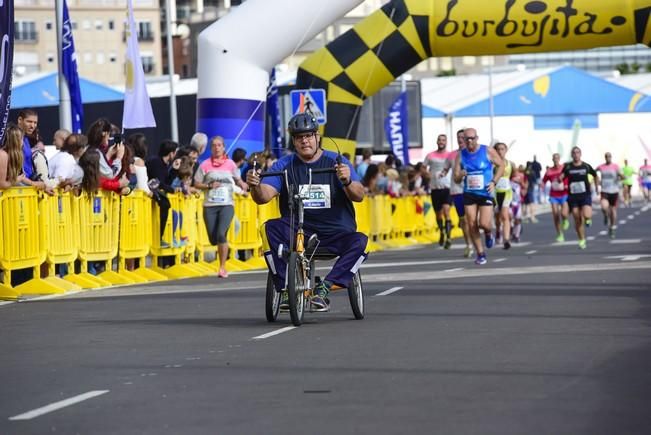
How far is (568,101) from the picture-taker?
87.2 metres

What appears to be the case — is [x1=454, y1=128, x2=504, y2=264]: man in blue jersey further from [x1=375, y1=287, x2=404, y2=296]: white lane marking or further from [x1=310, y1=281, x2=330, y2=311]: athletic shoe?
[x1=310, y1=281, x2=330, y2=311]: athletic shoe

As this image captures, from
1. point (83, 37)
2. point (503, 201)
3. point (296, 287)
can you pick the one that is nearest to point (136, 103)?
point (503, 201)

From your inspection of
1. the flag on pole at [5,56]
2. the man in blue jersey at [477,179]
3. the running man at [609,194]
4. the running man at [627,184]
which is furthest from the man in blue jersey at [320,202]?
the running man at [627,184]

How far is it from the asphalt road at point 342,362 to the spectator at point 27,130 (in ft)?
5.16

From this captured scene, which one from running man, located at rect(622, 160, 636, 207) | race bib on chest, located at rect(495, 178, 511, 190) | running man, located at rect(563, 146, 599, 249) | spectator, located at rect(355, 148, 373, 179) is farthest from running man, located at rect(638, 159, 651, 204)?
race bib on chest, located at rect(495, 178, 511, 190)

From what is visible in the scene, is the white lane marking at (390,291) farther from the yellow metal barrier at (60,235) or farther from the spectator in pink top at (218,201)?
the spectator in pink top at (218,201)

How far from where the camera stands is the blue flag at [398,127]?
141 feet

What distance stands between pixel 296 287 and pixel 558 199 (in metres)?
21.4

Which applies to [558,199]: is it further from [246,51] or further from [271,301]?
[271,301]

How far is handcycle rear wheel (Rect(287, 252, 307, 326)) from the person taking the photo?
13.4 metres

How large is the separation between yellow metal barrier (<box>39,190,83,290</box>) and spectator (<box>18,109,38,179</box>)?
41cm

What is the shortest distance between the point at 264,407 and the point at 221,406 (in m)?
0.22

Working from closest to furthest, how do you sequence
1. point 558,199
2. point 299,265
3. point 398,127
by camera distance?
point 299,265 < point 558,199 < point 398,127

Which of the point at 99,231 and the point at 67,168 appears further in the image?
the point at 99,231
